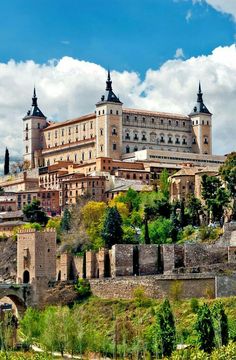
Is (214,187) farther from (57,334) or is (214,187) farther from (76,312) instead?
(57,334)

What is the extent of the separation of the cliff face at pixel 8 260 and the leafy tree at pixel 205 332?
28217mm

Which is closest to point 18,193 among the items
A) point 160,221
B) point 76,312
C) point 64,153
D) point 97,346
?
point 64,153

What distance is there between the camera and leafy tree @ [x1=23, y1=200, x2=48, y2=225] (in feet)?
329

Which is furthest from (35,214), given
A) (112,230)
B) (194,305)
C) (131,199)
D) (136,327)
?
(194,305)

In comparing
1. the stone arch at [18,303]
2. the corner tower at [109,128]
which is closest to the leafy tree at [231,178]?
the stone arch at [18,303]

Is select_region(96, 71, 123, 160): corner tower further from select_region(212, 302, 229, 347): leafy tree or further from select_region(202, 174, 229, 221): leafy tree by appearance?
select_region(212, 302, 229, 347): leafy tree

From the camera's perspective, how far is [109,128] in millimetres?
118688

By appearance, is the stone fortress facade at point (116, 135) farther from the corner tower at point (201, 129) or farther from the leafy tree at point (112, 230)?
the leafy tree at point (112, 230)

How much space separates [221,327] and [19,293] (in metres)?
19.9

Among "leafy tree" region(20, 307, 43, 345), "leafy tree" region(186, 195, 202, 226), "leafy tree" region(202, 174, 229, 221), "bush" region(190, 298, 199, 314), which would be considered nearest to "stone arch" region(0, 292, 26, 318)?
"leafy tree" region(20, 307, 43, 345)

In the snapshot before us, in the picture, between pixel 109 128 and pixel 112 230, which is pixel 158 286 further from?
pixel 109 128

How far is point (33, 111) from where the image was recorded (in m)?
134

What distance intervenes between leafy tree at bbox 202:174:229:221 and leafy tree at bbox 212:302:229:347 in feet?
87.7

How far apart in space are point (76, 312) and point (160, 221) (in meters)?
19.8
